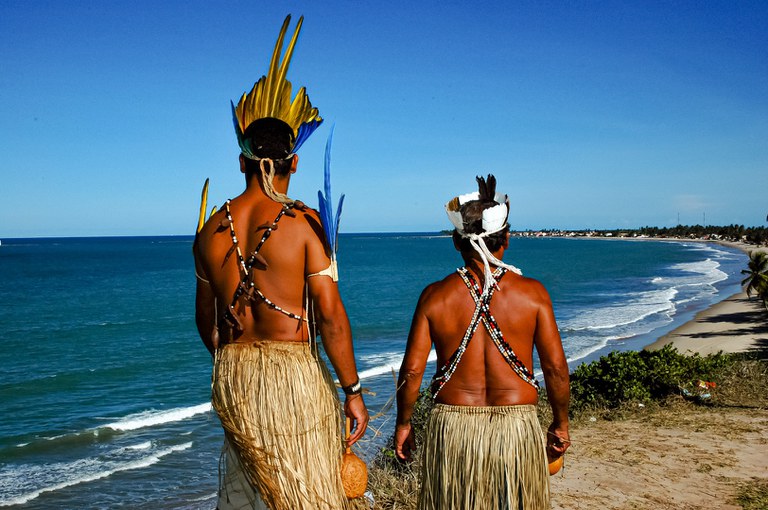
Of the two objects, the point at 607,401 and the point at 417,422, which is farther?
the point at 607,401

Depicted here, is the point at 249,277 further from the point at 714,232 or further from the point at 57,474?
the point at 714,232

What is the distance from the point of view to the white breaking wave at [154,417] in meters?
13.3

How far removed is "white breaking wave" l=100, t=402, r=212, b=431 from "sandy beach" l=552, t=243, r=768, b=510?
27.8ft

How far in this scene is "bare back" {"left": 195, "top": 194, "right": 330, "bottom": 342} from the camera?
315 centimetres

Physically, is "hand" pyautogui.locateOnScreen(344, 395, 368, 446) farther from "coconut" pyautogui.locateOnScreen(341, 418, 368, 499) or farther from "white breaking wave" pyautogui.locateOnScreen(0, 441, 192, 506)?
"white breaking wave" pyautogui.locateOnScreen(0, 441, 192, 506)

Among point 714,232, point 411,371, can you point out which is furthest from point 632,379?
point 714,232

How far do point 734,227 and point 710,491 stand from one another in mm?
148371

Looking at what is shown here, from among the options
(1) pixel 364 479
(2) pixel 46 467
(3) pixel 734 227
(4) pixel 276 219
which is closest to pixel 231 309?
(4) pixel 276 219

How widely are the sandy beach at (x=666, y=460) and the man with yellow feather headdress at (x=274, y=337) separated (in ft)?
12.1

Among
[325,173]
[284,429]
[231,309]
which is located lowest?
[284,429]

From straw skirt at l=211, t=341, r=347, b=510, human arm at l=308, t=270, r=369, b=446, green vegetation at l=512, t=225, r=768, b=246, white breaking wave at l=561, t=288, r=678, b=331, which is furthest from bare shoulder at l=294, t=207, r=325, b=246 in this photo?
green vegetation at l=512, t=225, r=768, b=246

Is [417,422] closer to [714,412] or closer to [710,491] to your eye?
[710,491]

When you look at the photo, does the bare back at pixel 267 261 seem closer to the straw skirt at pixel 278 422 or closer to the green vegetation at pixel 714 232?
the straw skirt at pixel 278 422

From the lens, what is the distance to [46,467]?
1115cm
